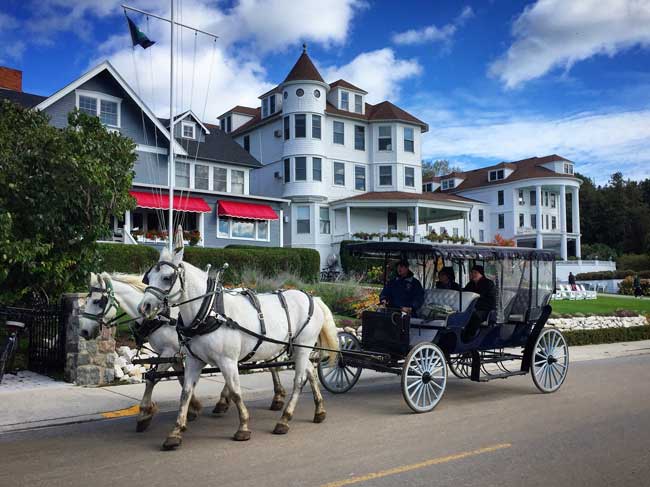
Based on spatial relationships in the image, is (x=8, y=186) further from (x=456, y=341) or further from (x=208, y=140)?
(x=208, y=140)

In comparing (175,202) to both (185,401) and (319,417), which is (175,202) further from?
(185,401)

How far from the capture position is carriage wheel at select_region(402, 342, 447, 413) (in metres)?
8.41

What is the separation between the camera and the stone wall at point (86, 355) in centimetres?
1022

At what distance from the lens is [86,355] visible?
10.3 metres

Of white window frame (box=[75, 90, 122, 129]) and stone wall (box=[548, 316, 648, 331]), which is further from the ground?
white window frame (box=[75, 90, 122, 129])

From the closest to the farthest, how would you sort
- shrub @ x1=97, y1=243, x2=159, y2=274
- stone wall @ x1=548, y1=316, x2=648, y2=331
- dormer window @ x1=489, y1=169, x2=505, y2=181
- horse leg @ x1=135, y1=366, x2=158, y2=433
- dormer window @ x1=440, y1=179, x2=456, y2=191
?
1. horse leg @ x1=135, y1=366, x2=158, y2=433
2. stone wall @ x1=548, y1=316, x2=648, y2=331
3. shrub @ x1=97, y1=243, x2=159, y2=274
4. dormer window @ x1=489, y1=169, x2=505, y2=181
5. dormer window @ x1=440, y1=179, x2=456, y2=191

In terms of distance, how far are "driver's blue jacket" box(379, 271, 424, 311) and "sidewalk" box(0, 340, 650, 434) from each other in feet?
8.22

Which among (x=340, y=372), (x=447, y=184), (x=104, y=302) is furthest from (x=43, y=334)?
(x=447, y=184)

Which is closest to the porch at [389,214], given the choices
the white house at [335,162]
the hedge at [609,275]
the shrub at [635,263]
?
the white house at [335,162]

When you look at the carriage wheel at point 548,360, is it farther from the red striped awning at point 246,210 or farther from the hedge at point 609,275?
the hedge at point 609,275

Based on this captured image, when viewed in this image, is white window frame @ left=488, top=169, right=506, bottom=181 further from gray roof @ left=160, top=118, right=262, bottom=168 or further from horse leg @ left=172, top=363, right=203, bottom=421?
horse leg @ left=172, top=363, right=203, bottom=421

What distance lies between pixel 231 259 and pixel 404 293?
17.1 metres

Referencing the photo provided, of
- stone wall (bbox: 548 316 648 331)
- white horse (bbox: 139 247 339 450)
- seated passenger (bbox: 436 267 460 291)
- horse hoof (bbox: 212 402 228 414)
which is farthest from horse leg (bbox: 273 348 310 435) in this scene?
stone wall (bbox: 548 316 648 331)

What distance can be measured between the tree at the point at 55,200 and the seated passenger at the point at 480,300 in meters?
7.55
